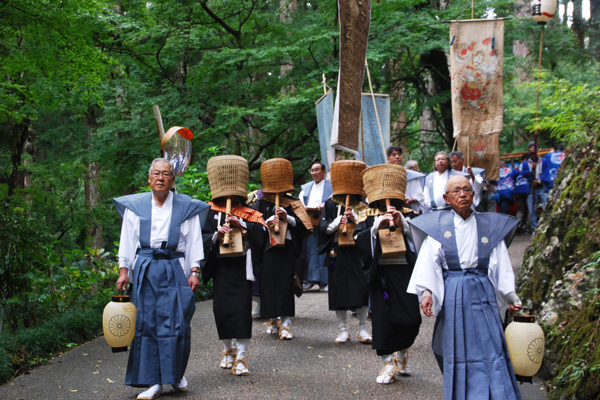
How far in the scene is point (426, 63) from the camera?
15.4 metres

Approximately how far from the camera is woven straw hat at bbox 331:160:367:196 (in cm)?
623

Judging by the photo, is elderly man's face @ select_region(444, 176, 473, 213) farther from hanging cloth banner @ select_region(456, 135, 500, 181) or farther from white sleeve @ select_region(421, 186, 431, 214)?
hanging cloth banner @ select_region(456, 135, 500, 181)

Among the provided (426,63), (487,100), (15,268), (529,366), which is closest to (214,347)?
(15,268)

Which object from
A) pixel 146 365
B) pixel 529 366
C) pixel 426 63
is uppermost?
pixel 426 63

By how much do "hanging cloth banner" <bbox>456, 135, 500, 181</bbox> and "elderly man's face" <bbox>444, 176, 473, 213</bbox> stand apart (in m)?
5.53

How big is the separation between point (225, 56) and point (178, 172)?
22.8 ft

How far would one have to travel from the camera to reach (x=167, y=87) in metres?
13.1


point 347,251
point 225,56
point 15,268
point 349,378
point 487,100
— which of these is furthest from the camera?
point 225,56

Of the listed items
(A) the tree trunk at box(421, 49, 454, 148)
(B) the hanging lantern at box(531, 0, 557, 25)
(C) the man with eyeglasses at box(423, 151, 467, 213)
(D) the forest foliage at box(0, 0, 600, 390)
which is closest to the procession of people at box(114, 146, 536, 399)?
(C) the man with eyeglasses at box(423, 151, 467, 213)

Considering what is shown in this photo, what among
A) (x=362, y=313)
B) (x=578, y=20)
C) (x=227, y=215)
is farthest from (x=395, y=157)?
(x=578, y=20)

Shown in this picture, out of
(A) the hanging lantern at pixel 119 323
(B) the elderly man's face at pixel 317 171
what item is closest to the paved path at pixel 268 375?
(A) the hanging lantern at pixel 119 323

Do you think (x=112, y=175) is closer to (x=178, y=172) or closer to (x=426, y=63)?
(x=178, y=172)

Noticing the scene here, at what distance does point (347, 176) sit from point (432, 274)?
2.51m

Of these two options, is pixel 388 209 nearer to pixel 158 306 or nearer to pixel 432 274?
pixel 432 274
